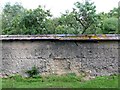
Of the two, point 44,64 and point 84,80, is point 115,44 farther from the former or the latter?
point 44,64

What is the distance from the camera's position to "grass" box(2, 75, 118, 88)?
9.46 metres

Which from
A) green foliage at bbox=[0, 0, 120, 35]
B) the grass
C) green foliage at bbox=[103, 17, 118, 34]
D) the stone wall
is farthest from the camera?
green foliage at bbox=[0, 0, 120, 35]

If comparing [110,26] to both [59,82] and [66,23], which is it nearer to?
[66,23]

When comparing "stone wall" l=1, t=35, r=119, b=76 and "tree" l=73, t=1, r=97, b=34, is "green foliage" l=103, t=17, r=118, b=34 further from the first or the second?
"stone wall" l=1, t=35, r=119, b=76

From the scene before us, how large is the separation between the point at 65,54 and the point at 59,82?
1.43 meters

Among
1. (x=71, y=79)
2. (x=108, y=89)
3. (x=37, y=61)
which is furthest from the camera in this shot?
(x=37, y=61)

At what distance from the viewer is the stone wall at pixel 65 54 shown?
444 inches

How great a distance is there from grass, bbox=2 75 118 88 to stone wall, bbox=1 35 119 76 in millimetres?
398

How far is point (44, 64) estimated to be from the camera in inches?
449

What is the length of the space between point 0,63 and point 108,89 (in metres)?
4.76

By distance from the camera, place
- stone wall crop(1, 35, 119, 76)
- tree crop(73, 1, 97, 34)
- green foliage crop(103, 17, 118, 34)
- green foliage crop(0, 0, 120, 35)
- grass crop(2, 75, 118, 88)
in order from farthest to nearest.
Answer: tree crop(73, 1, 97, 34), green foliage crop(0, 0, 120, 35), green foliage crop(103, 17, 118, 34), stone wall crop(1, 35, 119, 76), grass crop(2, 75, 118, 88)

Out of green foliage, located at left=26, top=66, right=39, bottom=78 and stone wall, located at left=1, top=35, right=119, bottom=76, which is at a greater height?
stone wall, located at left=1, top=35, right=119, bottom=76

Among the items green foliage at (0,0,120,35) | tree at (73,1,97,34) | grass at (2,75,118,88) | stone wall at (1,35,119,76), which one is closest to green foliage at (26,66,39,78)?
stone wall at (1,35,119,76)

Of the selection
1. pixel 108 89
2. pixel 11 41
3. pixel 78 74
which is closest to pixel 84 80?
pixel 78 74
